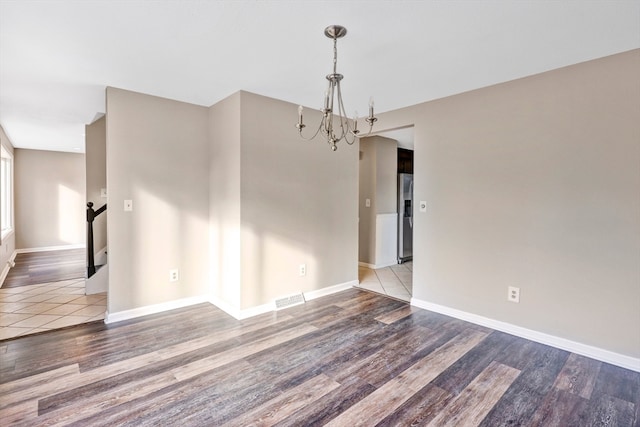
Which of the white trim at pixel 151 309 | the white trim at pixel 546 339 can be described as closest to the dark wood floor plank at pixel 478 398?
the white trim at pixel 546 339

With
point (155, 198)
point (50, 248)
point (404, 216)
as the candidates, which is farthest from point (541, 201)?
point (50, 248)

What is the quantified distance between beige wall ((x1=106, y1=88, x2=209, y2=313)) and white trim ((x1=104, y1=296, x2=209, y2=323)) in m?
0.04

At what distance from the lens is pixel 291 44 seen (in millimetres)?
2246

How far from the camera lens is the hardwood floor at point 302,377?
1850 mm

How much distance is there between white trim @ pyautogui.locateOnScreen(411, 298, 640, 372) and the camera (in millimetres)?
2391

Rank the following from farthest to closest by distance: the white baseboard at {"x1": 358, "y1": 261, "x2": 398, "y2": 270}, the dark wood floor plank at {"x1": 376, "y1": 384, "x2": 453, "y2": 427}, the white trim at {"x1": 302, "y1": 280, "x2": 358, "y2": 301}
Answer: the white baseboard at {"x1": 358, "y1": 261, "x2": 398, "y2": 270} < the white trim at {"x1": 302, "y1": 280, "x2": 358, "y2": 301} < the dark wood floor plank at {"x1": 376, "y1": 384, "x2": 453, "y2": 427}

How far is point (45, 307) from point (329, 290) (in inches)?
125

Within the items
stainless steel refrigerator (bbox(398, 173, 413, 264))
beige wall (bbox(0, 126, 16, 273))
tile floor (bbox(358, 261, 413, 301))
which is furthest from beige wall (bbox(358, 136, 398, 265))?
beige wall (bbox(0, 126, 16, 273))

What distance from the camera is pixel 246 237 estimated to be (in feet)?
10.8

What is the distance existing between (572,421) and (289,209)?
9.19 feet

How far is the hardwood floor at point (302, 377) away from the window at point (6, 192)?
4658 millimetres

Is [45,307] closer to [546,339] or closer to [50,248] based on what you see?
[50,248]

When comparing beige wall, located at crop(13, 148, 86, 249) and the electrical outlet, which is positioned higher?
beige wall, located at crop(13, 148, 86, 249)

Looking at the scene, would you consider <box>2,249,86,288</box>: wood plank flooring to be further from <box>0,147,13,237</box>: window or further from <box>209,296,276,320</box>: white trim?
<box>209,296,276,320</box>: white trim
